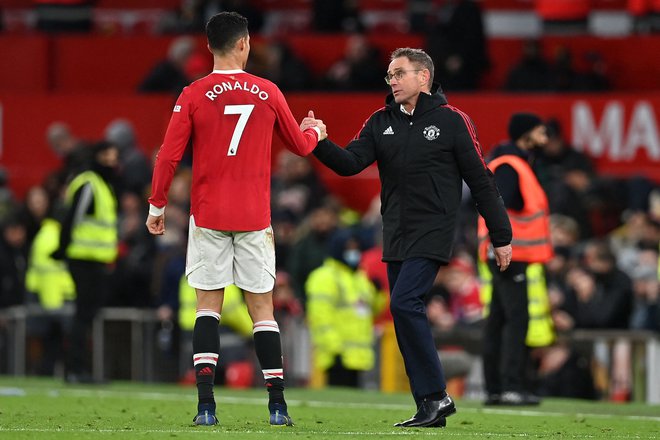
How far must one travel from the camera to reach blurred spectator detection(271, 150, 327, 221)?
2145cm

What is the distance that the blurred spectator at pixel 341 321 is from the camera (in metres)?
18.0

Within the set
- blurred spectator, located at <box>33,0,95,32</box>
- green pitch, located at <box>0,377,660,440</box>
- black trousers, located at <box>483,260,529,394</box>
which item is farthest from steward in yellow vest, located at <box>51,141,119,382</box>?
blurred spectator, located at <box>33,0,95,32</box>

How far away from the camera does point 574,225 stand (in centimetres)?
1953

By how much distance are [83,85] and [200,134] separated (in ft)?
48.4

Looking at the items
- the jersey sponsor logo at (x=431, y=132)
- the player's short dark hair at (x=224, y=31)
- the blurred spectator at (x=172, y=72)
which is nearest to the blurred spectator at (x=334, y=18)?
the blurred spectator at (x=172, y=72)

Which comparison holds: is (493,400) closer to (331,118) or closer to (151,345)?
(151,345)

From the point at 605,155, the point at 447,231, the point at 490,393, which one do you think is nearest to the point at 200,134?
the point at 447,231

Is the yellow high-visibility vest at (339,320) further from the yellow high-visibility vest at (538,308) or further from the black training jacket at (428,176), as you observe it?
the black training jacket at (428,176)

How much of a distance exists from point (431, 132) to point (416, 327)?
3.82 ft

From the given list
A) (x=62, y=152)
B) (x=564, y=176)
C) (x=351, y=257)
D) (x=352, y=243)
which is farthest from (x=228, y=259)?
(x=62, y=152)

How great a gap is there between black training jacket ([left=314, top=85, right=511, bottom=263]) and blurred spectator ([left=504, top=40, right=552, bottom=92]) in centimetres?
1174

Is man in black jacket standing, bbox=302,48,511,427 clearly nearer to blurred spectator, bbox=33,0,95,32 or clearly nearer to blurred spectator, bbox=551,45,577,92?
blurred spectator, bbox=551,45,577,92

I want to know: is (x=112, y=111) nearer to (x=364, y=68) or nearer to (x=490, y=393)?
(x=364, y=68)

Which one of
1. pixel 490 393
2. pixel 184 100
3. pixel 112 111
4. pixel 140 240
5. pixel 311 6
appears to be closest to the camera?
pixel 184 100
